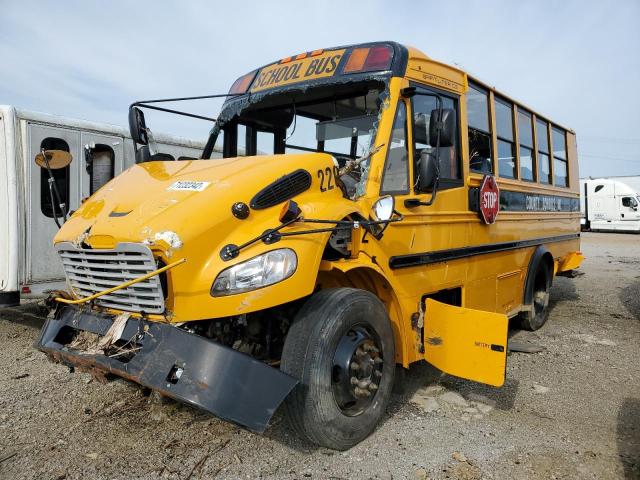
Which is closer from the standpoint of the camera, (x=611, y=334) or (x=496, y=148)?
(x=496, y=148)

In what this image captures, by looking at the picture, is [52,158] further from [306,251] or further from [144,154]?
[306,251]

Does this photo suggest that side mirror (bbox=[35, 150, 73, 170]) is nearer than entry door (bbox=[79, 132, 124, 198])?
Yes

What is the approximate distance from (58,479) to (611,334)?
627cm

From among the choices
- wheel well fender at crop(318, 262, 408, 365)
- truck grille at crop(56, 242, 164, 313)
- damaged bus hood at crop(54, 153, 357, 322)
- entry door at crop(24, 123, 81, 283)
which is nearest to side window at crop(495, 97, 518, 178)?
wheel well fender at crop(318, 262, 408, 365)

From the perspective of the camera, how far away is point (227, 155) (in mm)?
4984

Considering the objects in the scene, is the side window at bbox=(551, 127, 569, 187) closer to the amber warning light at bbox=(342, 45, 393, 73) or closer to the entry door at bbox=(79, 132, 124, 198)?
the amber warning light at bbox=(342, 45, 393, 73)

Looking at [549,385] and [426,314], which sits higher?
[426,314]

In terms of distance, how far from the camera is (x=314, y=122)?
4.59 meters

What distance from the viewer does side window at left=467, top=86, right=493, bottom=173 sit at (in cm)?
493

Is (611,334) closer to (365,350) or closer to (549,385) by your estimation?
(549,385)

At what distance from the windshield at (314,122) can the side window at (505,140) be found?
202cm

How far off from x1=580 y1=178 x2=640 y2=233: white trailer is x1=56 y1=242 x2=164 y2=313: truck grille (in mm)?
27035

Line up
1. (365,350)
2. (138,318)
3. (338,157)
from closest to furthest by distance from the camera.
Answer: (138,318) → (365,350) → (338,157)

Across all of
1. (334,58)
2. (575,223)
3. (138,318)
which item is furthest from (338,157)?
(575,223)
